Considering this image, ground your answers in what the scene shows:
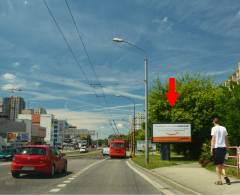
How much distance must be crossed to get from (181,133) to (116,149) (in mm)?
22817

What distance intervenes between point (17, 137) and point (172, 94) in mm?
60496

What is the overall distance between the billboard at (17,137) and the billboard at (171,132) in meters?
56.2

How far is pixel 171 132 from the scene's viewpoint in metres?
41.2

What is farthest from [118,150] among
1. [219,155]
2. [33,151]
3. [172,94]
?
[219,155]

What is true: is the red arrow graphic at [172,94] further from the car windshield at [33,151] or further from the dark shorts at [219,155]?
the dark shorts at [219,155]

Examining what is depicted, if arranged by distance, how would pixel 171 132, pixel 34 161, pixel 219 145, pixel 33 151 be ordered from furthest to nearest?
pixel 171 132
pixel 33 151
pixel 34 161
pixel 219 145

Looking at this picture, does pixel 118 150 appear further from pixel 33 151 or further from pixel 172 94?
pixel 33 151

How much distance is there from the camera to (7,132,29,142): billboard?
301 ft

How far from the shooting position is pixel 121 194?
12602 millimetres

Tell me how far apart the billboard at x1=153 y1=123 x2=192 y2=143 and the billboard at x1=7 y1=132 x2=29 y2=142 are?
56173 mm

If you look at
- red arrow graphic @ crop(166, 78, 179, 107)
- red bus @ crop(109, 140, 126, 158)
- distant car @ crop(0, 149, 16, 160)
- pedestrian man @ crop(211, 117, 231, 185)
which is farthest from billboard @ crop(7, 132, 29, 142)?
pedestrian man @ crop(211, 117, 231, 185)

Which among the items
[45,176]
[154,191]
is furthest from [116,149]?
[154,191]

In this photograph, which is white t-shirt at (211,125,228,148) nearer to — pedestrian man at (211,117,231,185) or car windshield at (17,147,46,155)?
pedestrian man at (211,117,231,185)

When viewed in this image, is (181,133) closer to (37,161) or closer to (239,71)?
(37,161)
